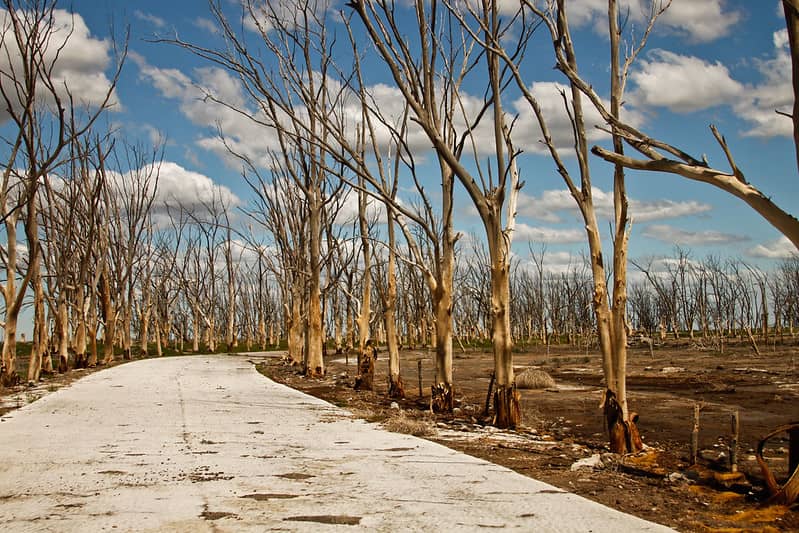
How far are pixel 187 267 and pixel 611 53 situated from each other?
136ft

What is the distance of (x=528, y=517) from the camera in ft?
13.8

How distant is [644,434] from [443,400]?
2.78 metres

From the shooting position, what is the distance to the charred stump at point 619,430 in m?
6.69

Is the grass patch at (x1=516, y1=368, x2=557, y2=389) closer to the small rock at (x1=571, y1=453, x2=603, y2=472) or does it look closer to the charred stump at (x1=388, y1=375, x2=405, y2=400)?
the charred stump at (x1=388, y1=375, x2=405, y2=400)

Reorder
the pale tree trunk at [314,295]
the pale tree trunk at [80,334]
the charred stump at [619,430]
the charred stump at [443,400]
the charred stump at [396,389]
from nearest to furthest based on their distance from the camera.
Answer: the charred stump at [619,430] → the charred stump at [443,400] → the charred stump at [396,389] → the pale tree trunk at [314,295] → the pale tree trunk at [80,334]

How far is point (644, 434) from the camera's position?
8.86m

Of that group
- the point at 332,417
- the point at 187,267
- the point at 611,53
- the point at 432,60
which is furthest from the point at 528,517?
the point at 187,267

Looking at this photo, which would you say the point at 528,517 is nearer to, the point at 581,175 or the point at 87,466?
the point at 87,466

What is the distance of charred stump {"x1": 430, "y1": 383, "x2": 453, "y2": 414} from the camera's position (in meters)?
10.3

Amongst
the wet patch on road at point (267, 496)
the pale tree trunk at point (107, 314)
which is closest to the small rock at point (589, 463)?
the wet patch on road at point (267, 496)

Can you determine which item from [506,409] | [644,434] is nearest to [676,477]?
[506,409]

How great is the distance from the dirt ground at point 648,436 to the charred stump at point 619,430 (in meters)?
0.13

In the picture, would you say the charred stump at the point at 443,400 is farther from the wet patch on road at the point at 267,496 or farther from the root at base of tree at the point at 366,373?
the wet patch on road at the point at 267,496

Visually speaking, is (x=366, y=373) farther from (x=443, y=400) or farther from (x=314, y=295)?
(x=443, y=400)
